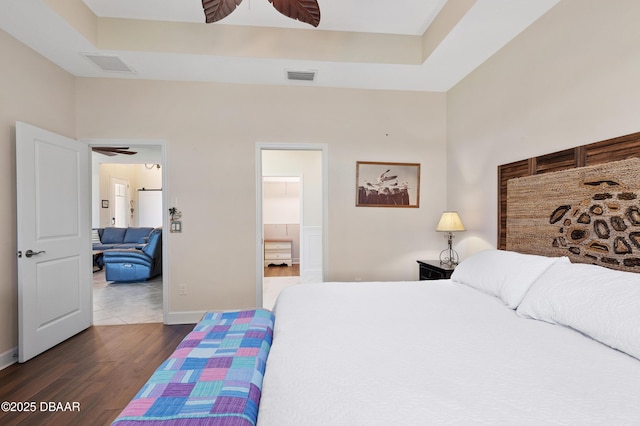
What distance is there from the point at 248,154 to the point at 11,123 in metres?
1.99

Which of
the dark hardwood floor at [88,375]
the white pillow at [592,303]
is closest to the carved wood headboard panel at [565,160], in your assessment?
the white pillow at [592,303]

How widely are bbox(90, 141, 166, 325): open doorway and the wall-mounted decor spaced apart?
3.43m

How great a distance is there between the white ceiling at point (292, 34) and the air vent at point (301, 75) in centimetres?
6

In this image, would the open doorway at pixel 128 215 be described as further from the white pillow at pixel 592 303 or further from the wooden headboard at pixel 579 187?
the wooden headboard at pixel 579 187

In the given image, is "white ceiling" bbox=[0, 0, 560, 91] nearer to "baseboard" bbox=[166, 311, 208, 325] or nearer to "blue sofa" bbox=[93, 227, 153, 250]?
"baseboard" bbox=[166, 311, 208, 325]

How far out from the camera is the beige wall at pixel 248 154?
10.7ft

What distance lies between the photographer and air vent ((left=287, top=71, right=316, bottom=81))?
A: 10.1ft

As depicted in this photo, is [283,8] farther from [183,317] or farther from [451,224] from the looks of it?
[183,317]

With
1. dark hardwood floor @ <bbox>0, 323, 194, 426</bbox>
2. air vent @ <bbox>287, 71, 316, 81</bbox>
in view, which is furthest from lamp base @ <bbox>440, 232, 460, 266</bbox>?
dark hardwood floor @ <bbox>0, 323, 194, 426</bbox>

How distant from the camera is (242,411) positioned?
899 millimetres

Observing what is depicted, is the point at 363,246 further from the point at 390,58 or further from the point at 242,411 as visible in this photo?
the point at 242,411

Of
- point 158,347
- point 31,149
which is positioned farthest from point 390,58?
point 158,347

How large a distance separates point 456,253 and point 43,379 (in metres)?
3.89

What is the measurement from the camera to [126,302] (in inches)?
160
